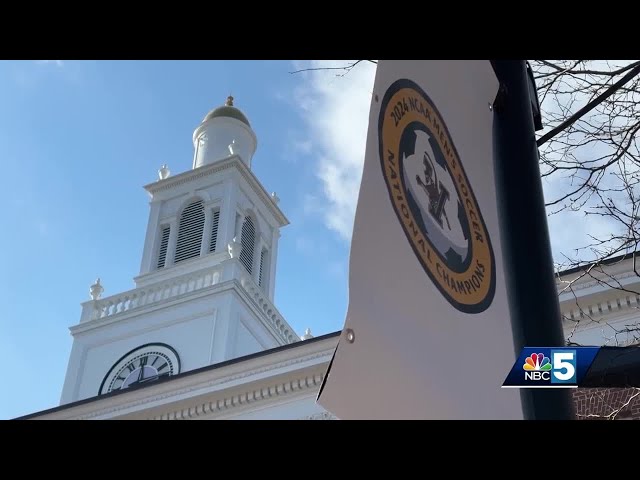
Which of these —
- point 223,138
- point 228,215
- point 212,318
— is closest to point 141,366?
point 212,318

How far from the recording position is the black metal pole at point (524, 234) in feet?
8.03

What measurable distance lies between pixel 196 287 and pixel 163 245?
5.11 metres

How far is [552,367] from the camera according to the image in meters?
2.41

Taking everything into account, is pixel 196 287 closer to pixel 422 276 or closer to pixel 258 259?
pixel 258 259

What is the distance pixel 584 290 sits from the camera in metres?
16.4

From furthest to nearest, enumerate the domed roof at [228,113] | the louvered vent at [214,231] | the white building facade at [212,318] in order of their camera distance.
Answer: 1. the domed roof at [228,113]
2. the louvered vent at [214,231]
3. the white building facade at [212,318]

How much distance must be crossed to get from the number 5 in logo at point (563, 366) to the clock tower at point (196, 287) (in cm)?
2426

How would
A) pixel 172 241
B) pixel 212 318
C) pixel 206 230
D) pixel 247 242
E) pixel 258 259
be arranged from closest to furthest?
pixel 212 318 < pixel 206 230 < pixel 172 241 < pixel 247 242 < pixel 258 259

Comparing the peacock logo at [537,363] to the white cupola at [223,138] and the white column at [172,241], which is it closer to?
the white column at [172,241]

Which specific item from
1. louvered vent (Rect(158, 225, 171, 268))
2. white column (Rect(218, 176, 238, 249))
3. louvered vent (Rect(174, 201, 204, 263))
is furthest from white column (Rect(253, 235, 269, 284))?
louvered vent (Rect(158, 225, 171, 268))

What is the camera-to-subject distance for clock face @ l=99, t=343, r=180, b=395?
95.3 ft

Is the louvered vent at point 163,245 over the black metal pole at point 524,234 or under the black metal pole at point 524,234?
over

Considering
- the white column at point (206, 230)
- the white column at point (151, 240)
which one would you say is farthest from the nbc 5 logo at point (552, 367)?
the white column at point (151, 240)
